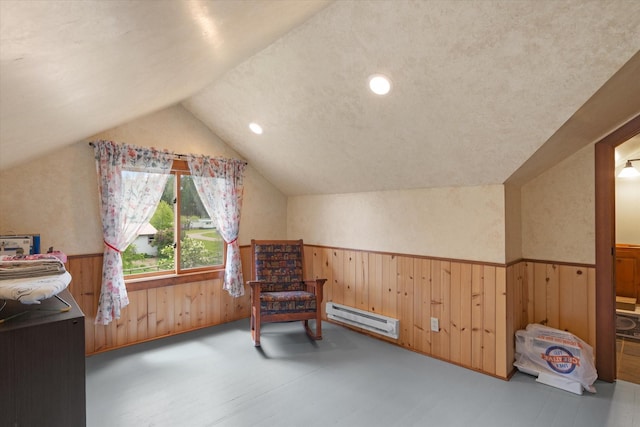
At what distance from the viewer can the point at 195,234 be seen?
12.7 ft

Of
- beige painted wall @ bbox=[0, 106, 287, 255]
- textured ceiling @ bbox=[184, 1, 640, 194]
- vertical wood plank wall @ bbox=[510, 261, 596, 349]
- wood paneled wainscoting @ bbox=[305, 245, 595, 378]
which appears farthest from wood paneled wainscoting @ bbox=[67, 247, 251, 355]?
vertical wood plank wall @ bbox=[510, 261, 596, 349]

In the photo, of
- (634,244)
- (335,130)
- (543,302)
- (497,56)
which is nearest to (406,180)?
(335,130)

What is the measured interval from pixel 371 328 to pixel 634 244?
3927 millimetres

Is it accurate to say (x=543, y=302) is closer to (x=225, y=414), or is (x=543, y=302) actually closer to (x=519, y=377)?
(x=519, y=377)

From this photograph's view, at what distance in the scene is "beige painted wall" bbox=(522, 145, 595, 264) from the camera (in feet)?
8.90

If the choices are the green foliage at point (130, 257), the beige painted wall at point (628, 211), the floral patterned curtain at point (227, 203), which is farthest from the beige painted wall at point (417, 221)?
the beige painted wall at point (628, 211)

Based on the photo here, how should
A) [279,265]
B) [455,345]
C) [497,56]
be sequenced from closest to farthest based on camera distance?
[497,56], [455,345], [279,265]

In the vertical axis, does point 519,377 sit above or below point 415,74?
below

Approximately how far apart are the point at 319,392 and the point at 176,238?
230cm

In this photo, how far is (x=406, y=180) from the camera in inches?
124

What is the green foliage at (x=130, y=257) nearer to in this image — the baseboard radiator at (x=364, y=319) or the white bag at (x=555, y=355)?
the baseboard radiator at (x=364, y=319)

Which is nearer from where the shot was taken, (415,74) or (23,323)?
(23,323)

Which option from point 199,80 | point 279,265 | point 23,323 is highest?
point 199,80

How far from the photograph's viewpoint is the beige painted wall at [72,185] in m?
2.73
